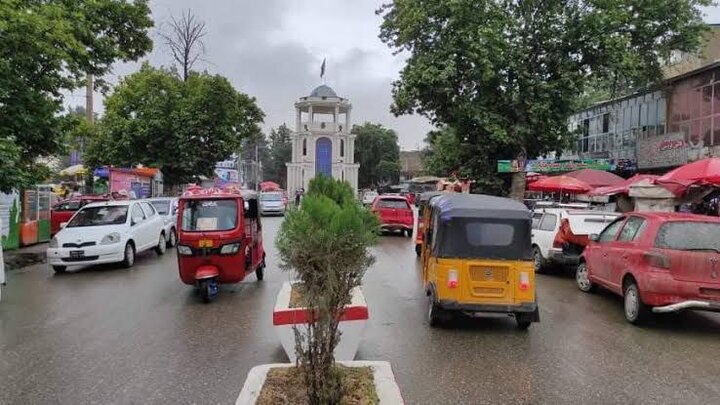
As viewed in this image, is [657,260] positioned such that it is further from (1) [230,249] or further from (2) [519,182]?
(2) [519,182]

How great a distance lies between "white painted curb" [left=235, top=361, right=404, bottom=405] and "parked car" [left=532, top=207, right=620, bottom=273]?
8.72 m

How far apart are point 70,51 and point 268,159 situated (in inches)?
4261

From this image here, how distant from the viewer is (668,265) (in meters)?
7.80

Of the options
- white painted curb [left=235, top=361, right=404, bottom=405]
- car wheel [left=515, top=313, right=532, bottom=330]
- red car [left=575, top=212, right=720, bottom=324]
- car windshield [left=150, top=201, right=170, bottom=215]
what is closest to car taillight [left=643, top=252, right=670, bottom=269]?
red car [left=575, top=212, right=720, bottom=324]

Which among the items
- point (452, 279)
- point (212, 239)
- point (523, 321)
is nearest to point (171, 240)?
point (212, 239)

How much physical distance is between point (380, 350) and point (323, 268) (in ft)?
10.2

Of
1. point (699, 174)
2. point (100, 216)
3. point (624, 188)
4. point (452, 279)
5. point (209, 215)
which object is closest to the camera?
point (452, 279)

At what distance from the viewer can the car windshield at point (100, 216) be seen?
563 inches

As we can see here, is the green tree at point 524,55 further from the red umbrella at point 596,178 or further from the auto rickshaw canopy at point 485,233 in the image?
the auto rickshaw canopy at point 485,233

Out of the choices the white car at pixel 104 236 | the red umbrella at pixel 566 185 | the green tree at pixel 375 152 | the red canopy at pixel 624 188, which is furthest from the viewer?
the green tree at pixel 375 152

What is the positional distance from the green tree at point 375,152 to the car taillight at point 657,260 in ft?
260

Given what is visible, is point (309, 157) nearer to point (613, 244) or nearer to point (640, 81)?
point (640, 81)

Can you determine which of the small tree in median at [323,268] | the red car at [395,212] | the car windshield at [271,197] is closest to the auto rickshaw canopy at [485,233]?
the small tree in median at [323,268]

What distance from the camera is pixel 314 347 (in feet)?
12.6
